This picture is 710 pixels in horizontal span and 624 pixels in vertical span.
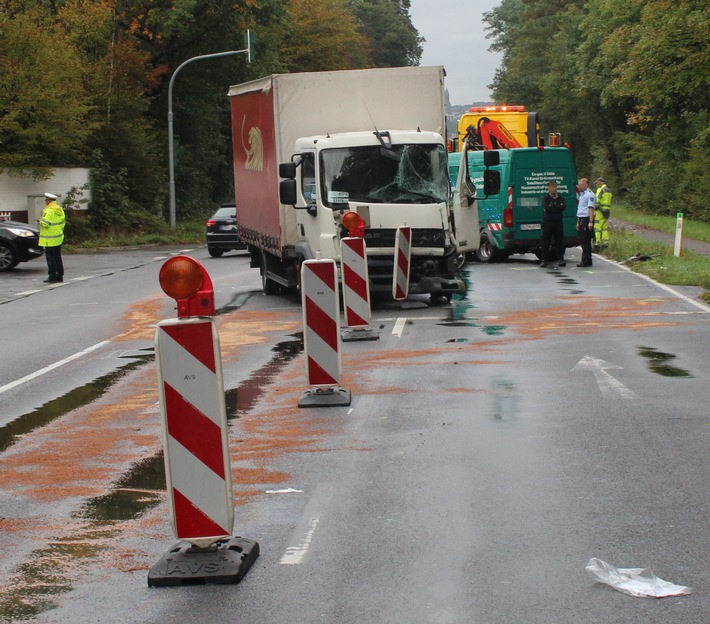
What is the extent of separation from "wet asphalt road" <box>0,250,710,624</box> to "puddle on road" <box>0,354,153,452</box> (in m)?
0.10

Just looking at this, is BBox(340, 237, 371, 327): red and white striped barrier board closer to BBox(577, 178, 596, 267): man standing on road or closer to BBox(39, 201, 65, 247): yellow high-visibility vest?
BBox(39, 201, 65, 247): yellow high-visibility vest

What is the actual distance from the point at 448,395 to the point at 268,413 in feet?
5.27

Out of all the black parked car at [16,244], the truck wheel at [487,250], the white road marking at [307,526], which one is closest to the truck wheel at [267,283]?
the truck wheel at [487,250]

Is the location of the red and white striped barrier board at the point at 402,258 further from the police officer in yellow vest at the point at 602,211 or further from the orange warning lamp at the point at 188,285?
the police officer in yellow vest at the point at 602,211

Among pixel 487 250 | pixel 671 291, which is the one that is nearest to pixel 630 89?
pixel 487 250

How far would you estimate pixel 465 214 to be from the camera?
20094 millimetres

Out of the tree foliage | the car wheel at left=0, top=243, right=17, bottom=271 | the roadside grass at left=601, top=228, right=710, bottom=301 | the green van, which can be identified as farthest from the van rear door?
the tree foliage

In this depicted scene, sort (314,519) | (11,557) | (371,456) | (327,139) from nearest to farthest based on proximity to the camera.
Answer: (11,557)
(314,519)
(371,456)
(327,139)

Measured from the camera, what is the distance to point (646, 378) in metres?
11.4

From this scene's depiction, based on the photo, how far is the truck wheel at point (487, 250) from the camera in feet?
94.3

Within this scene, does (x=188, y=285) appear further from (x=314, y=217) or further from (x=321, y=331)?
(x=314, y=217)

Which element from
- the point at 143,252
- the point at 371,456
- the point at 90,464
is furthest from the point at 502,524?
the point at 143,252

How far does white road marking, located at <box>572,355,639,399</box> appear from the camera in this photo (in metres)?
10.6

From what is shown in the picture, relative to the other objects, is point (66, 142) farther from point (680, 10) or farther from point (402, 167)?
point (402, 167)
